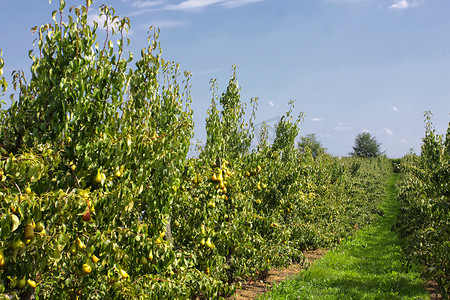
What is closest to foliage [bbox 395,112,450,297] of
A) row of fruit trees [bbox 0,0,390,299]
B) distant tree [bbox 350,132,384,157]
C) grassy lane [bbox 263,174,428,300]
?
grassy lane [bbox 263,174,428,300]

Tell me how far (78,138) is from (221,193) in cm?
385

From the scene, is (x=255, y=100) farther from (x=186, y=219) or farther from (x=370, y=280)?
(x=370, y=280)

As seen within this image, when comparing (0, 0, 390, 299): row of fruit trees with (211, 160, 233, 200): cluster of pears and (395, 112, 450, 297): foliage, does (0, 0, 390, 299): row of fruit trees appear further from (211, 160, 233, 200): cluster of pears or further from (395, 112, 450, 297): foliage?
(395, 112, 450, 297): foliage

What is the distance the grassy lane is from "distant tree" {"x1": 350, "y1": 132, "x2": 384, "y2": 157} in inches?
3002

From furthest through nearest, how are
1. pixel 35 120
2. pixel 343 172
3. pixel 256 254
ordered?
pixel 343 172
pixel 256 254
pixel 35 120

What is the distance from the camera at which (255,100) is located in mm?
9102

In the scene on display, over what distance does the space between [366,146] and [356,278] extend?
8246 centimetres

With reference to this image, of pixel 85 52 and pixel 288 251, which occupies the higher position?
pixel 85 52

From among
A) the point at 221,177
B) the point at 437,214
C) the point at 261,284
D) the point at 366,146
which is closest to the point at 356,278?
the point at 261,284

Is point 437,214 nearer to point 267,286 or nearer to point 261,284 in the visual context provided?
point 267,286

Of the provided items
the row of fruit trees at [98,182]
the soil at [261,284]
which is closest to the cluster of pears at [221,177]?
the row of fruit trees at [98,182]

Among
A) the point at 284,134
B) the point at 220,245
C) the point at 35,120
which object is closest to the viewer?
the point at 35,120

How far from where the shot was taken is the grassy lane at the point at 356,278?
8648 millimetres

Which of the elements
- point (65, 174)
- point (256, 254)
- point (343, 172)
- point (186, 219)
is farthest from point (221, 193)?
point (343, 172)
